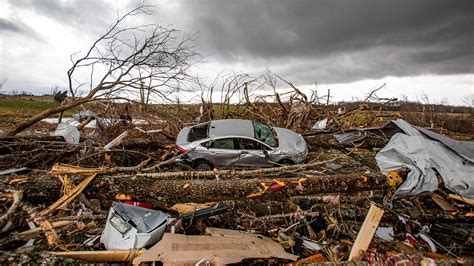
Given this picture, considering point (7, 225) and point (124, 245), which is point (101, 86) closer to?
point (7, 225)

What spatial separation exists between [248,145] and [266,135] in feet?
2.58

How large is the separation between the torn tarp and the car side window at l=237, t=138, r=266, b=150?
8.83 ft

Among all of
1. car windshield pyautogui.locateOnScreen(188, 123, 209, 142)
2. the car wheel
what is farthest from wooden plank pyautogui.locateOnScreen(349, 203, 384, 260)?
car windshield pyautogui.locateOnScreen(188, 123, 209, 142)

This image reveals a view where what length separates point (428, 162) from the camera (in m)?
3.87

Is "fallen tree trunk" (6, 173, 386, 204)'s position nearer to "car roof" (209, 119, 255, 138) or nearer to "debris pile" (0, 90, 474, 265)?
"debris pile" (0, 90, 474, 265)

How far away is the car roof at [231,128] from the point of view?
6277mm

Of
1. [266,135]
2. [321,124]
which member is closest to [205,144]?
[266,135]

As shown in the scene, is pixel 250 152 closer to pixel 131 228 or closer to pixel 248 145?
pixel 248 145

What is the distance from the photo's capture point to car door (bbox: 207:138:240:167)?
6133 mm

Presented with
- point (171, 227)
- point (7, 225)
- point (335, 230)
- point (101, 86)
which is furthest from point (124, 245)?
point (101, 86)

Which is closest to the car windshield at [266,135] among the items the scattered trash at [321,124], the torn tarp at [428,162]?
the torn tarp at [428,162]

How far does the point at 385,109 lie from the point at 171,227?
10124 mm

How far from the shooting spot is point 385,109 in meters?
10.1

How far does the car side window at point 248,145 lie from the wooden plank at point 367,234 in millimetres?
3367
